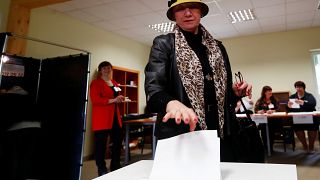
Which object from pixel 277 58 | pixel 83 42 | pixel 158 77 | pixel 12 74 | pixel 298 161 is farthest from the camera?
pixel 277 58

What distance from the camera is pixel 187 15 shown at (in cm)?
104

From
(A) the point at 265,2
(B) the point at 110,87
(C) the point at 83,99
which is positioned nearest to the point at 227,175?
(C) the point at 83,99

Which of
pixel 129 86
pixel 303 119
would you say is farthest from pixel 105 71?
pixel 303 119

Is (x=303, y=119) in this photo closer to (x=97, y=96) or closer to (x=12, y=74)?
(x=97, y=96)

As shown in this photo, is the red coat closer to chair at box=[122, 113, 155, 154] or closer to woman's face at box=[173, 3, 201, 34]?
chair at box=[122, 113, 155, 154]

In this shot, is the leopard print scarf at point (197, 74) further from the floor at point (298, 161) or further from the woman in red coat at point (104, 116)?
the floor at point (298, 161)

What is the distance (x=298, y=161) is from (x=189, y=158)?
4140 millimetres


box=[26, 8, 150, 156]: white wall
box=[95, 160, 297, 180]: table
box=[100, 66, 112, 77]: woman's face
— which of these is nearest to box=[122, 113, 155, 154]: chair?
box=[26, 8, 150, 156]: white wall

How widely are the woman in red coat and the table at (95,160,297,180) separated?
264 cm

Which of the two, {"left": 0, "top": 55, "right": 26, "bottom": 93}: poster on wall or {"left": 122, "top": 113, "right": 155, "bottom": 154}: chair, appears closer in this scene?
{"left": 0, "top": 55, "right": 26, "bottom": 93}: poster on wall

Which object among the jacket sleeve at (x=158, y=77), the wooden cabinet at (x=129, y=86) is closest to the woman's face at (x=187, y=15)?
the jacket sleeve at (x=158, y=77)

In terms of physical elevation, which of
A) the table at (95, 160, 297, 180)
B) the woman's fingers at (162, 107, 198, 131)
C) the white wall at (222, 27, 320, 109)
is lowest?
the table at (95, 160, 297, 180)

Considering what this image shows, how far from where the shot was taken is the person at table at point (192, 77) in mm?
962

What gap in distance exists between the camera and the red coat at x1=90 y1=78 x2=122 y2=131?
3.38m
